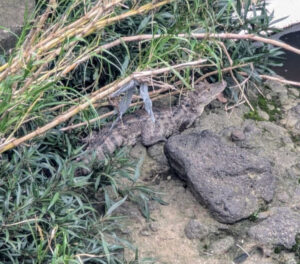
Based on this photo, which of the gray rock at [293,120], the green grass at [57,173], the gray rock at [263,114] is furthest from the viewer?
the gray rock at [263,114]

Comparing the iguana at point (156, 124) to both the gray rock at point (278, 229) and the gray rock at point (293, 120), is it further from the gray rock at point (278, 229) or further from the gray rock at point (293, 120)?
the gray rock at point (278, 229)

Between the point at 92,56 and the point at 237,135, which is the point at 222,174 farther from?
the point at 92,56

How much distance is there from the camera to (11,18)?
516 cm

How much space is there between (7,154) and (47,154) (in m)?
0.27

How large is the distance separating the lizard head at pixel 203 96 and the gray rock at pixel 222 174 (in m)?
0.70

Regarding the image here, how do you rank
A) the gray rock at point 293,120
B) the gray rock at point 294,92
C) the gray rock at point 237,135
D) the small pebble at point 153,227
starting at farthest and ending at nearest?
the gray rock at point 294,92
the gray rock at point 293,120
the gray rock at point 237,135
the small pebble at point 153,227

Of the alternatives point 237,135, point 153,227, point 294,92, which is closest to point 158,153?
point 237,135

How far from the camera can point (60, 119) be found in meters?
3.73

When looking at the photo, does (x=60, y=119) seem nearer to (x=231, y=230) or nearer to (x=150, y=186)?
(x=150, y=186)

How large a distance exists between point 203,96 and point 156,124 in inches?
17.4

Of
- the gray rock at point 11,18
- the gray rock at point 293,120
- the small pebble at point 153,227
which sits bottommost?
the gray rock at point 293,120

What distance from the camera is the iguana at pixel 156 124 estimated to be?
4.84 meters

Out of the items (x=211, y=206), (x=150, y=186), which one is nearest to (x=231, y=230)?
(x=211, y=206)

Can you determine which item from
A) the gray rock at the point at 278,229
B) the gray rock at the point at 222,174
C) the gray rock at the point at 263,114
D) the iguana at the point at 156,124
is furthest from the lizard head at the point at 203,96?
the gray rock at the point at 278,229
